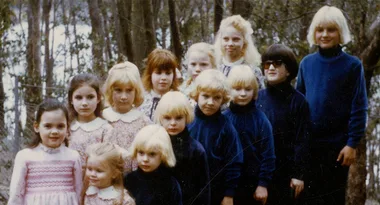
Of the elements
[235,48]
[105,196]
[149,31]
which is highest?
[149,31]

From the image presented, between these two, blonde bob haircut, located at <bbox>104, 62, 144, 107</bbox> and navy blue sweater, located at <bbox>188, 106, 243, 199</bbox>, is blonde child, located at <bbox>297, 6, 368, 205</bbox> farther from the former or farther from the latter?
blonde bob haircut, located at <bbox>104, 62, 144, 107</bbox>

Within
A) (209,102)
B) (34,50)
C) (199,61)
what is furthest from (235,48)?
(34,50)

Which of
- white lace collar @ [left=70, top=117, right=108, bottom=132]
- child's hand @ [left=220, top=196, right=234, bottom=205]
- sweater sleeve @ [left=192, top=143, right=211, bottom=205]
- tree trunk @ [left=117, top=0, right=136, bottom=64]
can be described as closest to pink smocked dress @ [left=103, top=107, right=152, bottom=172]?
white lace collar @ [left=70, top=117, right=108, bottom=132]

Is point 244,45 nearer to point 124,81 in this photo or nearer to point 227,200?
point 124,81

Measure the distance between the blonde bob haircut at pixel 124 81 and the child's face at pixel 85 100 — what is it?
172 mm

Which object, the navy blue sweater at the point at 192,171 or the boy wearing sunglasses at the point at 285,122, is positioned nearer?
the navy blue sweater at the point at 192,171

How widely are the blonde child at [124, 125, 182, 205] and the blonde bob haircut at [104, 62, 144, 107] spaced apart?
2.00 feet

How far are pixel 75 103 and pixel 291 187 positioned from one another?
1729mm

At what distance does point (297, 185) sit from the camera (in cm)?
455

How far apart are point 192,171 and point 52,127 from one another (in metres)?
0.97

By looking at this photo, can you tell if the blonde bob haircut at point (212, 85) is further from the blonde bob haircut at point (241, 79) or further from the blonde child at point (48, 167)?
the blonde child at point (48, 167)

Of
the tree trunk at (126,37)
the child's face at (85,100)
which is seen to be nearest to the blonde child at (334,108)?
Result: the child's face at (85,100)

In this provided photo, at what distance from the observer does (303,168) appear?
177 inches

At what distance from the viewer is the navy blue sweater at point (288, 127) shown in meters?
4.50
